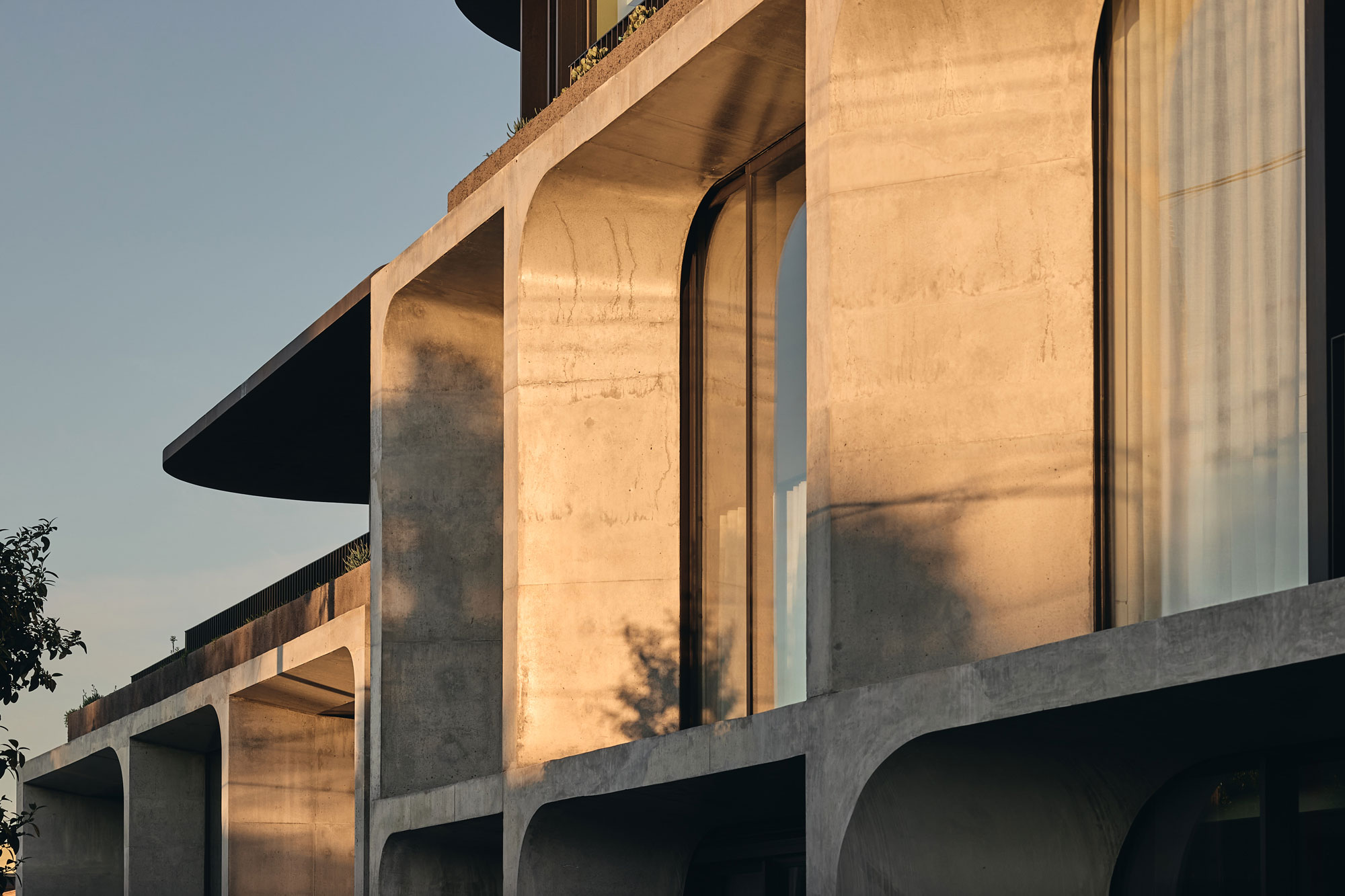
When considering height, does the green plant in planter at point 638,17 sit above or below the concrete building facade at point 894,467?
above

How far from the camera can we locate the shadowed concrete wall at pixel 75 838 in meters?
36.8

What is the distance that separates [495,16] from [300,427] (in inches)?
267

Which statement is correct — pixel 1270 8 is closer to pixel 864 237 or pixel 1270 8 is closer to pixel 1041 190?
pixel 1041 190

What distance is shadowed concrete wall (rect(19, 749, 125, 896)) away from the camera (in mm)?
36750

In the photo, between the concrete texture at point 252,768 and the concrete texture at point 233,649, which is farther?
the concrete texture at point 252,768

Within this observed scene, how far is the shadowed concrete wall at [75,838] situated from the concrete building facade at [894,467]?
64.4ft

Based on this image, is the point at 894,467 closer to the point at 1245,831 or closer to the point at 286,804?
the point at 1245,831

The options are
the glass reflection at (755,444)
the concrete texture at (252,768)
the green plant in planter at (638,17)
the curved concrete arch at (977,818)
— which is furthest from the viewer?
the concrete texture at (252,768)

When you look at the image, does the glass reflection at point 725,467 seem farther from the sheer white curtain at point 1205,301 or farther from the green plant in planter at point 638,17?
the sheer white curtain at point 1205,301

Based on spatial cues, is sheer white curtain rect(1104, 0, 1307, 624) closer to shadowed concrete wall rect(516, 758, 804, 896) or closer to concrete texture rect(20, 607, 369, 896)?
shadowed concrete wall rect(516, 758, 804, 896)

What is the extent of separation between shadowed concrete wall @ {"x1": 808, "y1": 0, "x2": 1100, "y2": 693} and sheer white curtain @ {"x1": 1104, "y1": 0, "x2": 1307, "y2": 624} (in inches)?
11.3

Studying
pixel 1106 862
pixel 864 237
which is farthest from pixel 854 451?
pixel 1106 862

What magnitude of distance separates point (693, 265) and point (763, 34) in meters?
3.75

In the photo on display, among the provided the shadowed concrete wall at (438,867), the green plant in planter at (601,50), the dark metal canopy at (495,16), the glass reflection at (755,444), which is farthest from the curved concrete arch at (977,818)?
the dark metal canopy at (495,16)
